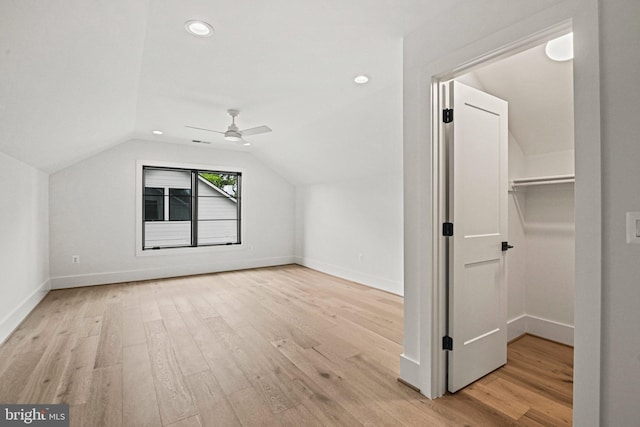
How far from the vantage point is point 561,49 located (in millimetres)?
2285

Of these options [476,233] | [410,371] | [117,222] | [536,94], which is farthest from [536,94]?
[117,222]

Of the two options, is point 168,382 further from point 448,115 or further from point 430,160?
point 448,115

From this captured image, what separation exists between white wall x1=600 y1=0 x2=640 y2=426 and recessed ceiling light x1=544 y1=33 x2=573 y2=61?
124cm

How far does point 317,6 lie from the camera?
6.24 feet

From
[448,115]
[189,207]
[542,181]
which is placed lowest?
[189,207]

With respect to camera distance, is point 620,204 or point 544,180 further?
point 544,180

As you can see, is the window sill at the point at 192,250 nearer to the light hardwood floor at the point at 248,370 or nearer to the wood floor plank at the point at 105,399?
the light hardwood floor at the point at 248,370

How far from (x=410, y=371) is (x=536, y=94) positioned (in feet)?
8.17

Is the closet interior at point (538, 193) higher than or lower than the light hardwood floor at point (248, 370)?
higher

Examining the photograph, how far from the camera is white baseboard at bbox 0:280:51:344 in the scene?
2.93m

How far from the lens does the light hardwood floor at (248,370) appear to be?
1853 millimetres

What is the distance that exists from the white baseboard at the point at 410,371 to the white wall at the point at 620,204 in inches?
39.5

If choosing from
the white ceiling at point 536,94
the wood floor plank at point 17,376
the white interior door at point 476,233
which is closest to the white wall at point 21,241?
the wood floor plank at point 17,376

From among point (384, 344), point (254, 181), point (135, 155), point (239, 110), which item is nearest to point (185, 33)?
point (239, 110)
